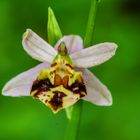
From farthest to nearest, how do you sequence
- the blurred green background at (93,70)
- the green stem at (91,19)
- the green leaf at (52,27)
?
the blurred green background at (93,70) → the green leaf at (52,27) → the green stem at (91,19)

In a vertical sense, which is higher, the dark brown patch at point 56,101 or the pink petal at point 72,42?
the pink petal at point 72,42

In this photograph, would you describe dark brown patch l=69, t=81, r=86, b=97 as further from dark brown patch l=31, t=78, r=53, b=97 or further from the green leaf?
the green leaf

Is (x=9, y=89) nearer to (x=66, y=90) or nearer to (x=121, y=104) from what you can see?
(x=66, y=90)

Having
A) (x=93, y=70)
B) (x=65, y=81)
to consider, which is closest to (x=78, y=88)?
(x=65, y=81)

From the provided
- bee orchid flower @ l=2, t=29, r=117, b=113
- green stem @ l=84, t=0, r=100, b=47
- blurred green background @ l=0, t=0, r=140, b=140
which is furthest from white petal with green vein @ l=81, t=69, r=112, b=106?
blurred green background @ l=0, t=0, r=140, b=140

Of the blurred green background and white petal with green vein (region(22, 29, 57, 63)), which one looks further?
the blurred green background

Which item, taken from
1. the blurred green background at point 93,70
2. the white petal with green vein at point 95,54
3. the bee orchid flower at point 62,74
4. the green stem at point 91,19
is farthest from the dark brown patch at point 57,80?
the blurred green background at point 93,70

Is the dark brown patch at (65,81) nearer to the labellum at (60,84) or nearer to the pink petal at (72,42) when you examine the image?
the labellum at (60,84)

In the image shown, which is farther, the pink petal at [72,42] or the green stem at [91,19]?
the pink petal at [72,42]
